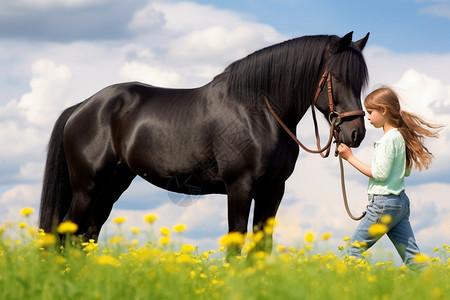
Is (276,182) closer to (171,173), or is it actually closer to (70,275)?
(171,173)

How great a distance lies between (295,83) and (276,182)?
1070 millimetres

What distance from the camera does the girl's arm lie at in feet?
18.3

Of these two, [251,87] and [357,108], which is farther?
[251,87]

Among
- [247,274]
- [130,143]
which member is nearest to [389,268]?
[247,274]

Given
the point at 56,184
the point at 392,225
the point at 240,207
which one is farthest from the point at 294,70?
the point at 56,184

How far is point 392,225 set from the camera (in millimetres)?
5691

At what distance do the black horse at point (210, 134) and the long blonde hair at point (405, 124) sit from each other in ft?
0.61

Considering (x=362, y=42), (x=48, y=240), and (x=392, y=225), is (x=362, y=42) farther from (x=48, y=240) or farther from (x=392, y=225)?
(x=48, y=240)

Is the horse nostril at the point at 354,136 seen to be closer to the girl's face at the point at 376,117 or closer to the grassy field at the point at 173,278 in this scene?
the girl's face at the point at 376,117

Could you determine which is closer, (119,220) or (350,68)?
(119,220)

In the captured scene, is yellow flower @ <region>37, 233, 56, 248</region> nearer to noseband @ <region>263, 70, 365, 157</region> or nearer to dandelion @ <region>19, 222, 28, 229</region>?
dandelion @ <region>19, 222, 28, 229</region>

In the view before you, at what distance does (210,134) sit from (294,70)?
3.86ft

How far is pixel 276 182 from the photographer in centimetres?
612

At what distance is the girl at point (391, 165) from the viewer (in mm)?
5555
